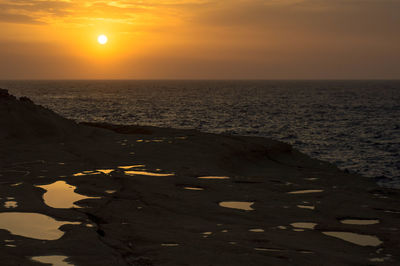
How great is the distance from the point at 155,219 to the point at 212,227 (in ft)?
4.07

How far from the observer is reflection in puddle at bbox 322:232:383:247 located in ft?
27.7

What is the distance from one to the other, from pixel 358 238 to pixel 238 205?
2.94m

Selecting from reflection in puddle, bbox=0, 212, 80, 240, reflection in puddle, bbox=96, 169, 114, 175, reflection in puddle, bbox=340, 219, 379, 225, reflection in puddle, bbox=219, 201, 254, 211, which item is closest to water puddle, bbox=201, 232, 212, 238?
reflection in puddle, bbox=219, 201, 254, 211

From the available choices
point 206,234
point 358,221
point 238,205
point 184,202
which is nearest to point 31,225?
point 206,234

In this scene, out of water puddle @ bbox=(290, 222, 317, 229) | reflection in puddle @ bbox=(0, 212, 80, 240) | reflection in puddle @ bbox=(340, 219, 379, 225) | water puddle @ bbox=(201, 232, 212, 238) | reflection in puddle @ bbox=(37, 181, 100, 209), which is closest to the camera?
reflection in puddle @ bbox=(0, 212, 80, 240)

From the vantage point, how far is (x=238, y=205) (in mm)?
10797

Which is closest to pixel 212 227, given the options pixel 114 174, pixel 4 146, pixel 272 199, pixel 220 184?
pixel 272 199

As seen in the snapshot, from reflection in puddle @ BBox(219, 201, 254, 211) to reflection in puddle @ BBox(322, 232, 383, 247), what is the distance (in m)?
2.11

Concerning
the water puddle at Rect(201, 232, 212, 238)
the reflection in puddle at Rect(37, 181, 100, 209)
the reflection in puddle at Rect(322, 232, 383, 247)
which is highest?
the reflection in puddle at Rect(37, 181, 100, 209)

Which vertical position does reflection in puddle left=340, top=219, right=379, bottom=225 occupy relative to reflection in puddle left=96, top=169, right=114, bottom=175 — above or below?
below

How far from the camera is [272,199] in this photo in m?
11.4

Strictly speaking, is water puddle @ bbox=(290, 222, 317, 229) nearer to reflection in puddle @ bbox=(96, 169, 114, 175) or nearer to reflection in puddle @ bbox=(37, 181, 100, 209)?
reflection in puddle @ bbox=(37, 181, 100, 209)

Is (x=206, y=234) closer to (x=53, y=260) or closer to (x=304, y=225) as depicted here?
(x=304, y=225)

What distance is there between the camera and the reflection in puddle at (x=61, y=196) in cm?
1026
